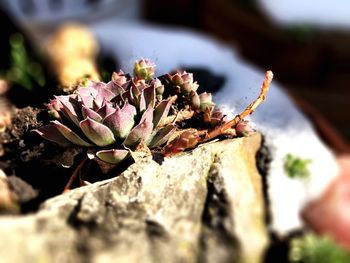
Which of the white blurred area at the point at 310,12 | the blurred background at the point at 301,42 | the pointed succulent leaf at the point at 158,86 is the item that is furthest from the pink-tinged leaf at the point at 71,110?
the white blurred area at the point at 310,12

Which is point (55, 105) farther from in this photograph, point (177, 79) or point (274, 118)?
point (274, 118)

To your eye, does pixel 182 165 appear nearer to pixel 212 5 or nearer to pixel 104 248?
pixel 104 248

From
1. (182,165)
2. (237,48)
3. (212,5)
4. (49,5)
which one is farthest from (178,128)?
(49,5)

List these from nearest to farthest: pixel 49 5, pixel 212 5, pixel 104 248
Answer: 1. pixel 104 248
2. pixel 212 5
3. pixel 49 5

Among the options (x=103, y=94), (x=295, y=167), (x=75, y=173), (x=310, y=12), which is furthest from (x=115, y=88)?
(x=310, y=12)

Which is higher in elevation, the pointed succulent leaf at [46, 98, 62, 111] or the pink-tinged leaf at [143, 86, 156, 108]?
the pink-tinged leaf at [143, 86, 156, 108]

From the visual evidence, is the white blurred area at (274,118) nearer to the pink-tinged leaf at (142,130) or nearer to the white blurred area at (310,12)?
the pink-tinged leaf at (142,130)

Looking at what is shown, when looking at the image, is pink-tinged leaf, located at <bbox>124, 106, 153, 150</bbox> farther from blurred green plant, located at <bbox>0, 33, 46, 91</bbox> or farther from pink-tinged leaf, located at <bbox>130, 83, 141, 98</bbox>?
blurred green plant, located at <bbox>0, 33, 46, 91</bbox>

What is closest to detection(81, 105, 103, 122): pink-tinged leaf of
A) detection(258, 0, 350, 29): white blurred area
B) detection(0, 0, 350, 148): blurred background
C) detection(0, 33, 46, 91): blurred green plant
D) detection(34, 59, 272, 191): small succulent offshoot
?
detection(34, 59, 272, 191): small succulent offshoot
